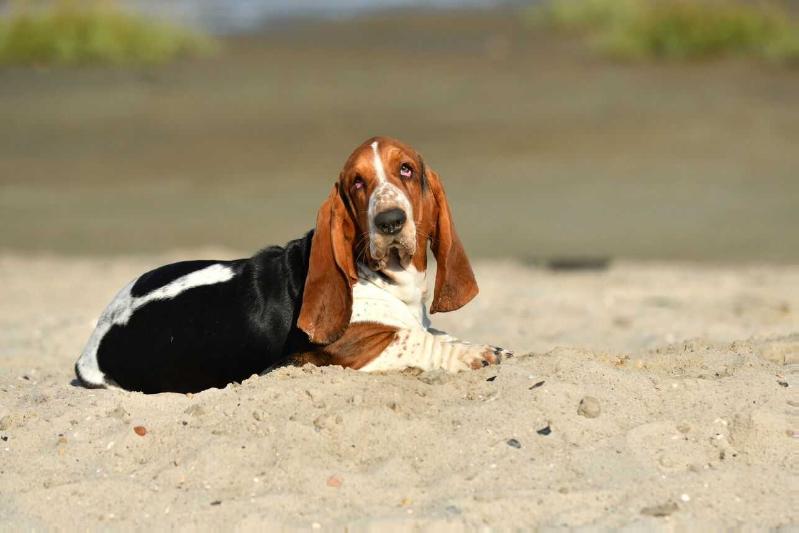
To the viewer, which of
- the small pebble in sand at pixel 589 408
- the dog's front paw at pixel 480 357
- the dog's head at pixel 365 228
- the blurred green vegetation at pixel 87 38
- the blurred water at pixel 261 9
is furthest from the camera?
the blurred water at pixel 261 9

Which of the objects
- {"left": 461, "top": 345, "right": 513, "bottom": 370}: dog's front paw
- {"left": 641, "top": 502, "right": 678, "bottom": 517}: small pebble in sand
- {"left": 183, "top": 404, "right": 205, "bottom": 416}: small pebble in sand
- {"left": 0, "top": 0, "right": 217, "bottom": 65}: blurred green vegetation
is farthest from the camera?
{"left": 0, "top": 0, "right": 217, "bottom": 65}: blurred green vegetation

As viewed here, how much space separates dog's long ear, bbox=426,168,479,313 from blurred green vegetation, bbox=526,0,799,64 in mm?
15837

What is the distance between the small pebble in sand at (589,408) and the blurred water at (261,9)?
2148 centimetres

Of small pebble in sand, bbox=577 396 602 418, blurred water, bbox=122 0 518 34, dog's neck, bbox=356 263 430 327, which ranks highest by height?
dog's neck, bbox=356 263 430 327

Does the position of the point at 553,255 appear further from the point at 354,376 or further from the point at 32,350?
the point at 354,376

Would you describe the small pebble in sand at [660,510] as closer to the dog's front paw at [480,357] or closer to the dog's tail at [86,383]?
the dog's front paw at [480,357]

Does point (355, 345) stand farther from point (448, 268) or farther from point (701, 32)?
point (701, 32)

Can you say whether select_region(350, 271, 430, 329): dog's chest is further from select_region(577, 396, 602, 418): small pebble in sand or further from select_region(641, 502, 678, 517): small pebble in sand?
select_region(641, 502, 678, 517): small pebble in sand

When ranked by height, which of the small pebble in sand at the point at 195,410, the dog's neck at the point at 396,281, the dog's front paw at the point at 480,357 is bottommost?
the small pebble in sand at the point at 195,410

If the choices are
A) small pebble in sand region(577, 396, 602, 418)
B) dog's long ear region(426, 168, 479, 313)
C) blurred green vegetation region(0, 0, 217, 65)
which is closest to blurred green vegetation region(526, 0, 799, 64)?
blurred green vegetation region(0, 0, 217, 65)

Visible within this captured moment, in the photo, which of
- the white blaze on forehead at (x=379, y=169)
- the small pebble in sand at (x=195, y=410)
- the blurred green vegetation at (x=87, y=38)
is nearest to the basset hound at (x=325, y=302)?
the white blaze on forehead at (x=379, y=169)

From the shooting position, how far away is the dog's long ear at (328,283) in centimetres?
617

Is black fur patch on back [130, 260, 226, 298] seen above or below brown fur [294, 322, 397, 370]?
above

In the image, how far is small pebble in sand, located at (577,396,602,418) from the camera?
567cm
